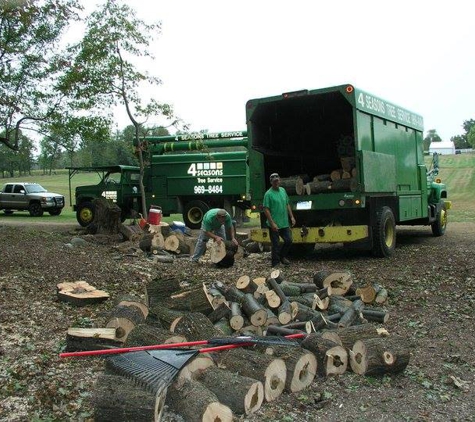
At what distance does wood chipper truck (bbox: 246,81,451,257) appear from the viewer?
10453mm

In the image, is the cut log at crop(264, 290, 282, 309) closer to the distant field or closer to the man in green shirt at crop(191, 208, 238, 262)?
the man in green shirt at crop(191, 208, 238, 262)

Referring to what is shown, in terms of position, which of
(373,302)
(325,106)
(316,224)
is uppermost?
(325,106)

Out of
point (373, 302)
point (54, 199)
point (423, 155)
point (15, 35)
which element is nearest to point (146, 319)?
point (373, 302)

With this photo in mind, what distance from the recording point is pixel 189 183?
20.5 metres

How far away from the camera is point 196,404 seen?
383 cm

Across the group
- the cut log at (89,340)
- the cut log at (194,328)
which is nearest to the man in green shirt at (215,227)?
the cut log at (194,328)

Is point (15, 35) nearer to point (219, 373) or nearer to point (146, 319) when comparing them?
point (146, 319)

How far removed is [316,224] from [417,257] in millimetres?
2032

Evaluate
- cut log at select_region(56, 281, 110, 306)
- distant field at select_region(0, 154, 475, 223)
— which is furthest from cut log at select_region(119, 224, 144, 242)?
distant field at select_region(0, 154, 475, 223)

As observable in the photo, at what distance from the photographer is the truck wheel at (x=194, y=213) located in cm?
2059

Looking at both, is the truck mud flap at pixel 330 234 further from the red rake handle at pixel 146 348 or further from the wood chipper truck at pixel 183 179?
the wood chipper truck at pixel 183 179

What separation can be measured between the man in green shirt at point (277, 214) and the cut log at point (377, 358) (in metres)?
5.15

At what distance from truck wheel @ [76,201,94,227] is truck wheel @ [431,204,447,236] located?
11.4 m

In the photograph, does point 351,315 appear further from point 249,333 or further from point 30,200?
point 30,200
